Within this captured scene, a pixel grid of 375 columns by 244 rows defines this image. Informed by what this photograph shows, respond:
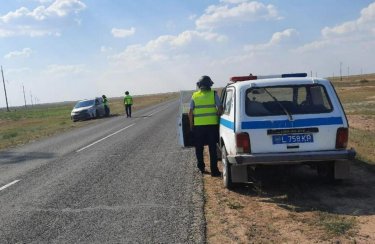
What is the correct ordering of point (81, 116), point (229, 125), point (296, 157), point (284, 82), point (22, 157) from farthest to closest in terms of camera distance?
point (81, 116) < point (22, 157) < point (229, 125) < point (284, 82) < point (296, 157)

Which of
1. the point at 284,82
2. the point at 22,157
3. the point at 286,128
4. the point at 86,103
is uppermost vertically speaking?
the point at 284,82

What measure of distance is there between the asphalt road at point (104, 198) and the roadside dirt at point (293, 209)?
13.6 inches

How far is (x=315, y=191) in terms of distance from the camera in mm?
7617

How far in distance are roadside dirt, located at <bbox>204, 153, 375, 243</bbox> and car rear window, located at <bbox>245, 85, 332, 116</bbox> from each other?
4.32 ft

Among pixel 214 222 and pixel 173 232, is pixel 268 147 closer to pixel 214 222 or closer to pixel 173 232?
pixel 214 222

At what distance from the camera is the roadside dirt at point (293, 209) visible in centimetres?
548

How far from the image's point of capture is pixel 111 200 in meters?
7.78

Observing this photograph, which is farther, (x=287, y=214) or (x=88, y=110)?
(x=88, y=110)

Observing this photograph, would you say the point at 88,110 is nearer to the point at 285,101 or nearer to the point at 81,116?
the point at 81,116

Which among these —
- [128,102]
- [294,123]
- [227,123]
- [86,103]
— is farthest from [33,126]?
[294,123]

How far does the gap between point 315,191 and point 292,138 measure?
101 centimetres

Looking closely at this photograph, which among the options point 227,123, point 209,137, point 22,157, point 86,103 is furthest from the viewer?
point 86,103

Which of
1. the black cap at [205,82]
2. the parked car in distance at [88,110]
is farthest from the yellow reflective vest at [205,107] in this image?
the parked car in distance at [88,110]

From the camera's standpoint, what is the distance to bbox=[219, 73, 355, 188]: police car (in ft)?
23.8
